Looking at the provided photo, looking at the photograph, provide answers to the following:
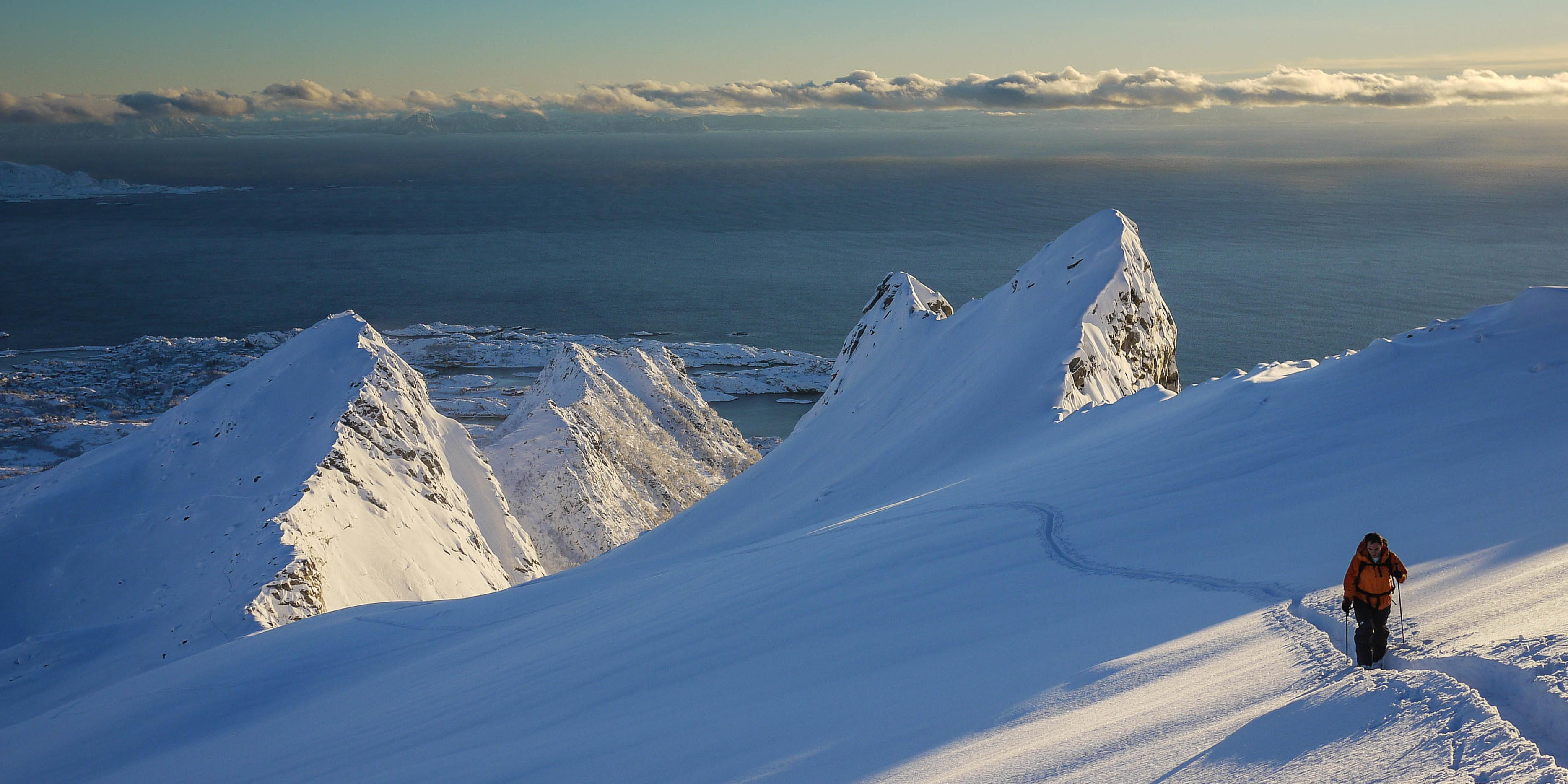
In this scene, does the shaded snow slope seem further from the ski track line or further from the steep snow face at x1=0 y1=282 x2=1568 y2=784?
the ski track line

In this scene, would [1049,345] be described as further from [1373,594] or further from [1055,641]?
[1373,594]

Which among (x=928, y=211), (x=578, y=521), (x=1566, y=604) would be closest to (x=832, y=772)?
(x=1566, y=604)

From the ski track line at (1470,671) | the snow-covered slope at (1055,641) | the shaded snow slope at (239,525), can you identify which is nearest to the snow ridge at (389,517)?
the shaded snow slope at (239,525)

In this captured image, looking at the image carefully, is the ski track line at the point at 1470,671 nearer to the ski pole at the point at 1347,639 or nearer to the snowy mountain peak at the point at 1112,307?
the ski pole at the point at 1347,639

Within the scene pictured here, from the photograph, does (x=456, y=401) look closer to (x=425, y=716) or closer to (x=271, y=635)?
(x=271, y=635)

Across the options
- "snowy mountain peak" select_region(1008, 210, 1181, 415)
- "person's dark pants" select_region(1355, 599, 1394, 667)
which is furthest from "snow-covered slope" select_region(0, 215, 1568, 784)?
"snowy mountain peak" select_region(1008, 210, 1181, 415)

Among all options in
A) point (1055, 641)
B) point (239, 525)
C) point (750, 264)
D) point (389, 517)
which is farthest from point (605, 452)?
point (750, 264)
